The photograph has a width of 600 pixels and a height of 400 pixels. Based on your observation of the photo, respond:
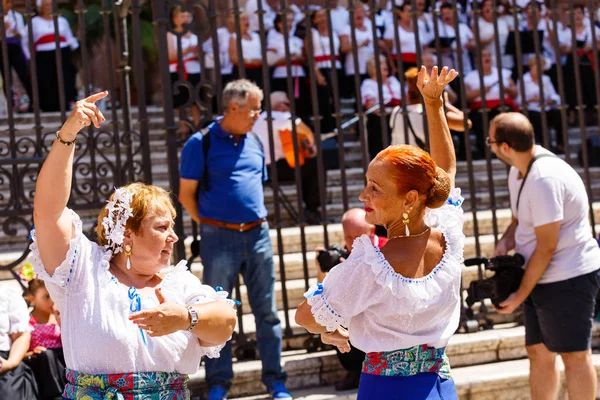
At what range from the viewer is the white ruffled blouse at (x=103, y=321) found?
3291mm

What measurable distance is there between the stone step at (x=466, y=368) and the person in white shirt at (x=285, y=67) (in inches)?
145

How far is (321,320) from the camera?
3.29 m

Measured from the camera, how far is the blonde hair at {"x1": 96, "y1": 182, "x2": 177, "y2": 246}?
3430mm

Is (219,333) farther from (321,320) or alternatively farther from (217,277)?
(217,277)

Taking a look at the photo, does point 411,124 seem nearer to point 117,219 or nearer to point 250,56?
point 250,56

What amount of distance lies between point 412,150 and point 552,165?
218 centimetres

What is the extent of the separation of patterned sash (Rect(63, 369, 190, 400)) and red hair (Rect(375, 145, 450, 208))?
1012 mm

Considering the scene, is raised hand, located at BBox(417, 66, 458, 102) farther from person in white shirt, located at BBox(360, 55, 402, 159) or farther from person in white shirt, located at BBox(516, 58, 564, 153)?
person in white shirt, located at BBox(516, 58, 564, 153)

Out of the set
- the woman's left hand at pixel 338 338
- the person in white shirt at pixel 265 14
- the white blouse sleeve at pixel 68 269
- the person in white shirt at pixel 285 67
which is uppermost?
the person in white shirt at pixel 265 14

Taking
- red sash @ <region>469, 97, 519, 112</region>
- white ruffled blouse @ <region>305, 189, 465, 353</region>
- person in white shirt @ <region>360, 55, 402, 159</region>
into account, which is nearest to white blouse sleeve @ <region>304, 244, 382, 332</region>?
white ruffled blouse @ <region>305, 189, 465, 353</region>

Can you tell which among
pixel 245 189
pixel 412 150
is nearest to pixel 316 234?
pixel 245 189

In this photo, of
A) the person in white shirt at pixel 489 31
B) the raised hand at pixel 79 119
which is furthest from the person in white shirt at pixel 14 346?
the person in white shirt at pixel 489 31

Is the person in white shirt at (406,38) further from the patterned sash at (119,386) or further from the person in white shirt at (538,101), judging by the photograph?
the patterned sash at (119,386)

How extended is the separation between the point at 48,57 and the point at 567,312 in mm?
5820
